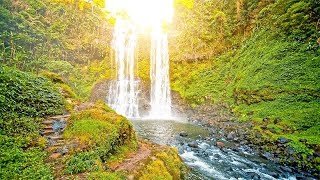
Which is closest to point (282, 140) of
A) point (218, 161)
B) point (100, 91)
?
point (218, 161)

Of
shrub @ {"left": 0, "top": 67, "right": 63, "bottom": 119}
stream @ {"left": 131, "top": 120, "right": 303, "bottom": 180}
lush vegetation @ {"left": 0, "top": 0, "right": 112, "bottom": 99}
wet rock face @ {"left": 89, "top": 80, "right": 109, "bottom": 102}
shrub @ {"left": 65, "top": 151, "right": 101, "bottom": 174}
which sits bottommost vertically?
stream @ {"left": 131, "top": 120, "right": 303, "bottom": 180}

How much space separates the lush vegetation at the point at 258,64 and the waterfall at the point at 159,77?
138 cm

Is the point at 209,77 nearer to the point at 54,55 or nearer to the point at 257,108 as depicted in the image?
the point at 257,108

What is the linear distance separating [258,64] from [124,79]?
18.7m

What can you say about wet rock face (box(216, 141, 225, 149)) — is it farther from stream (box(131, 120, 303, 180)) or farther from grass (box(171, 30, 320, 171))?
grass (box(171, 30, 320, 171))

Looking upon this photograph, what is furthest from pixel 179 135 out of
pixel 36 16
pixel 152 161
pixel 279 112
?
pixel 36 16

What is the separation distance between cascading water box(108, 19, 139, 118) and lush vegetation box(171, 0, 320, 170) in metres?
6.20

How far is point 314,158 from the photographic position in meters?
10.1

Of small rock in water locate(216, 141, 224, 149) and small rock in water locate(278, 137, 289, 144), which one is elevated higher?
small rock in water locate(278, 137, 289, 144)

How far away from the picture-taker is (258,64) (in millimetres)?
22266

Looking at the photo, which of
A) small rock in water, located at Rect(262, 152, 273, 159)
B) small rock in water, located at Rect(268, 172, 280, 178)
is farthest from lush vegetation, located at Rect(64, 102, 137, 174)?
small rock in water, located at Rect(262, 152, 273, 159)

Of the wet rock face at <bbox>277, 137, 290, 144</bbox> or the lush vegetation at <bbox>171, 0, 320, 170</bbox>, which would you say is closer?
the wet rock face at <bbox>277, 137, 290, 144</bbox>

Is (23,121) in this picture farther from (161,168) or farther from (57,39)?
(57,39)

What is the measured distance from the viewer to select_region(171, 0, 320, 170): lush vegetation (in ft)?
47.9
